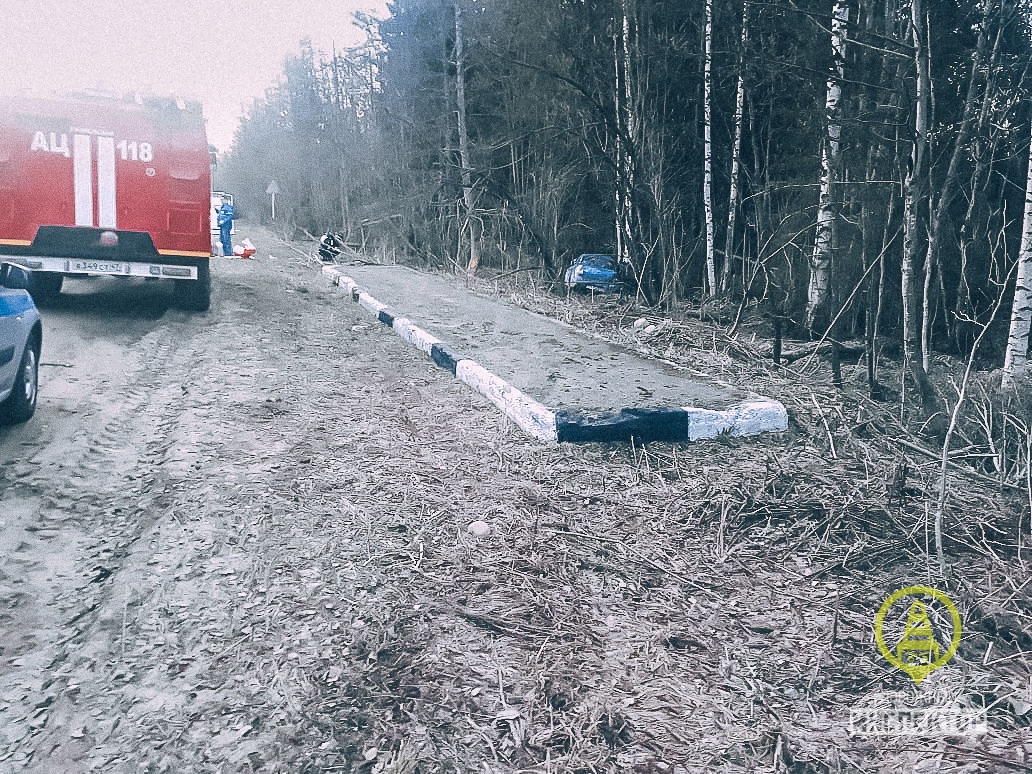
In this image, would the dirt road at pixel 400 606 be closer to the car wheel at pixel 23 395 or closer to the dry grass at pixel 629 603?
the dry grass at pixel 629 603

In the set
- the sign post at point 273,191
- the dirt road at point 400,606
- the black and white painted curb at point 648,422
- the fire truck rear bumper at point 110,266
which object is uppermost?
the sign post at point 273,191

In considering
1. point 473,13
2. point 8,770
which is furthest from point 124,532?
point 473,13

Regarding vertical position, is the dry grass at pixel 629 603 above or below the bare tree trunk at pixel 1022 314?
below

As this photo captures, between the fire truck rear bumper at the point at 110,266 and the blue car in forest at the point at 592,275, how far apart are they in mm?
6151

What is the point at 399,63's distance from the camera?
83.1 ft

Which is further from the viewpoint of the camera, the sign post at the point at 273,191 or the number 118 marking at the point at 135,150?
the sign post at the point at 273,191

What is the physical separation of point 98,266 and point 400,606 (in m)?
7.80

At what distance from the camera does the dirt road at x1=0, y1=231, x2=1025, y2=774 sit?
7.57 ft

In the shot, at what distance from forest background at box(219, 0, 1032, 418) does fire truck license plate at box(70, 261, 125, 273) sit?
17.0 feet

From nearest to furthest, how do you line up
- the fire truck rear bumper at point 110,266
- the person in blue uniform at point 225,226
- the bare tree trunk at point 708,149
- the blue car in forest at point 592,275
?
the fire truck rear bumper at point 110,266, the bare tree trunk at point 708,149, the blue car in forest at point 592,275, the person in blue uniform at point 225,226

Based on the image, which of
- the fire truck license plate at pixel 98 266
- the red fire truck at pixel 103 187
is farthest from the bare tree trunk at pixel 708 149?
the fire truck license plate at pixel 98 266

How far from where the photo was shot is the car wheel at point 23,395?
5082 millimetres

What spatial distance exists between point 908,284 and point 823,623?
168 inches

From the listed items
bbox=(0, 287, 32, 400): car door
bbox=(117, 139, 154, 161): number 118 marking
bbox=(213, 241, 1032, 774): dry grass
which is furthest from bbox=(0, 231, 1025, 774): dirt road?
bbox=(117, 139, 154, 161): number 118 marking
